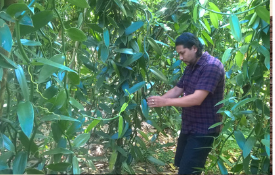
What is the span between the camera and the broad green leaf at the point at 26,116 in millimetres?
391

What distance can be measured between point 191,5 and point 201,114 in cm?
47

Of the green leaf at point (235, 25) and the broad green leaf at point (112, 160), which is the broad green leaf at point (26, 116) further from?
the green leaf at point (235, 25)

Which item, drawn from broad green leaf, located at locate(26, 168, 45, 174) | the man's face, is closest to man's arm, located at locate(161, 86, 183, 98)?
the man's face

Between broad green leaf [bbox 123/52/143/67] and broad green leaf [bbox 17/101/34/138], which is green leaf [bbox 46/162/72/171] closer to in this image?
broad green leaf [bbox 17/101/34/138]

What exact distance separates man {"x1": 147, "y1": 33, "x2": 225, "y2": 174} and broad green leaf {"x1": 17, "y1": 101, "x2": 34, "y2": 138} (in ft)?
1.62

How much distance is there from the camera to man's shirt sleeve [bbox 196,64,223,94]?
91 cm

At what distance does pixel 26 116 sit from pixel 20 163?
0.38 feet

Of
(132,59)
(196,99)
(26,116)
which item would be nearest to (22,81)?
(26,116)

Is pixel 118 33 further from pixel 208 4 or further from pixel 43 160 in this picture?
pixel 43 160

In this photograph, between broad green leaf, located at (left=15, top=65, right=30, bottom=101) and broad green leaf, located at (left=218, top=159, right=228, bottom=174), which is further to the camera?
broad green leaf, located at (left=218, top=159, right=228, bottom=174)

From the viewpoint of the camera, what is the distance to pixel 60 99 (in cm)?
48

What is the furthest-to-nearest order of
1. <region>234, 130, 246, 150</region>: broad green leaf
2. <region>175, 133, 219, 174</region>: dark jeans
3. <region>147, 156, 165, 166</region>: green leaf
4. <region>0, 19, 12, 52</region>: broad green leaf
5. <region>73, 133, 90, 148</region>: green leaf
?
<region>175, 133, 219, 174</region>: dark jeans < <region>147, 156, 165, 166</region>: green leaf < <region>234, 130, 246, 150</region>: broad green leaf < <region>73, 133, 90, 148</region>: green leaf < <region>0, 19, 12, 52</region>: broad green leaf

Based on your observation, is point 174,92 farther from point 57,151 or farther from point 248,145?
point 57,151

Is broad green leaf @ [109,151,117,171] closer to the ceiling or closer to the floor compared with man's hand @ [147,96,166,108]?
closer to the floor
